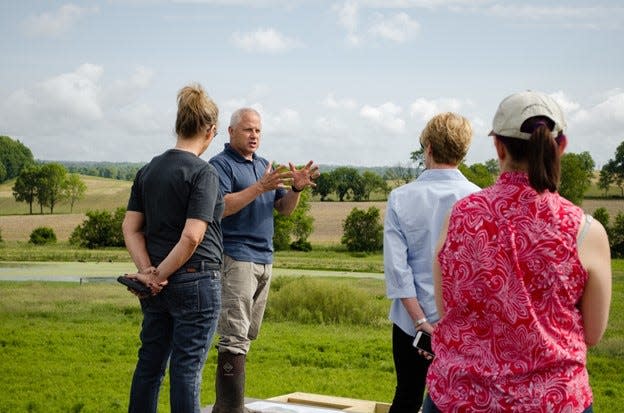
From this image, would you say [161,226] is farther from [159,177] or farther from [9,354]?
[9,354]

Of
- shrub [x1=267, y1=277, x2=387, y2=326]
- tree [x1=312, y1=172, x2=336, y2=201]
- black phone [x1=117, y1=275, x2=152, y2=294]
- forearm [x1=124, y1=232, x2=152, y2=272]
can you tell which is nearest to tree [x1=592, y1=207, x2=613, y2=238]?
tree [x1=312, y1=172, x2=336, y2=201]

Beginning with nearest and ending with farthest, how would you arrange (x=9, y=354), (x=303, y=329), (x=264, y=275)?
(x=264, y=275)
(x=9, y=354)
(x=303, y=329)

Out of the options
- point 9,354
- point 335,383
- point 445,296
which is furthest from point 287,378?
point 445,296

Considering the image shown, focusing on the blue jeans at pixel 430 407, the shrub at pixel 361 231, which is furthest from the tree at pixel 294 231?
the blue jeans at pixel 430 407

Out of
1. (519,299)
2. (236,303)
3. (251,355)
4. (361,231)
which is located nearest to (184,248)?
(236,303)

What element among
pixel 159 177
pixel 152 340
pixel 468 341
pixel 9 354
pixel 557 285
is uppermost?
pixel 159 177

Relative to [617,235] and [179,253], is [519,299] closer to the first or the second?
[179,253]

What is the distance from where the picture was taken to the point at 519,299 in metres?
2.14

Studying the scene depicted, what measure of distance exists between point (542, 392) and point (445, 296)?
1.12 ft

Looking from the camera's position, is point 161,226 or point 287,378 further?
point 287,378

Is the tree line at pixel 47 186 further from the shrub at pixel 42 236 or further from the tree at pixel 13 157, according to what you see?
the shrub at pixel 42 236

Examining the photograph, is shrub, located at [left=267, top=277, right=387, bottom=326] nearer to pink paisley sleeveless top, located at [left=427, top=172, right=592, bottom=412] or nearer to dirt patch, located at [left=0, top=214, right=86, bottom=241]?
pink paisley sleeveless top, located at [left=427, top=172, right=592, bottom=412]

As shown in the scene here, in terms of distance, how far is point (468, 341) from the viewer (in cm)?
222

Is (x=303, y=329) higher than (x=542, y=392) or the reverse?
the reverse
